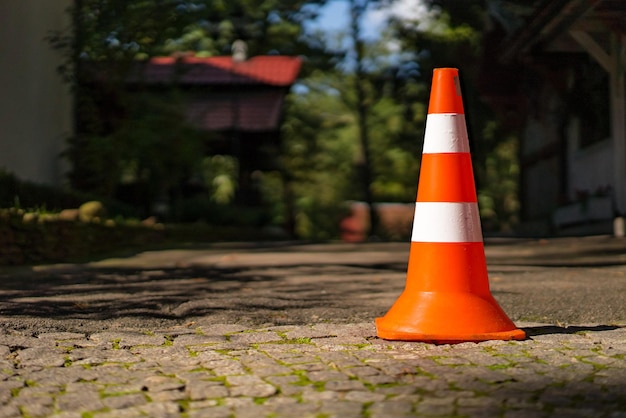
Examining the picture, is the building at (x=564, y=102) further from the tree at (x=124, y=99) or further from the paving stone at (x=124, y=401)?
the paving stone at (x=124, y=401)

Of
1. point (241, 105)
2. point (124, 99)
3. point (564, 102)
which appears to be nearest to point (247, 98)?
point (241, 105)

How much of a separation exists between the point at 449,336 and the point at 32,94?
41.9 ft

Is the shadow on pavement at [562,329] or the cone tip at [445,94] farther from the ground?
the cone tip at [445,94]

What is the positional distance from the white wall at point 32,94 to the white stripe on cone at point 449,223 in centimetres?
992

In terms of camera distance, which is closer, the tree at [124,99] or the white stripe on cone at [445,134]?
the white stripe on cone at [445,134]

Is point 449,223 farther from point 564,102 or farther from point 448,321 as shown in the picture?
point 564,102

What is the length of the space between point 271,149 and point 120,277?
18.8 m

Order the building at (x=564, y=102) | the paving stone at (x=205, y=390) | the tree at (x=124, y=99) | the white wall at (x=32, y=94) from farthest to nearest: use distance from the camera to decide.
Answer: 1. the tree at (x=124, y=99)
2. the white wall at (x=32, y=94)
3. the building at (x=564, y=102)
4. the paving stone at (x=205, y=390)

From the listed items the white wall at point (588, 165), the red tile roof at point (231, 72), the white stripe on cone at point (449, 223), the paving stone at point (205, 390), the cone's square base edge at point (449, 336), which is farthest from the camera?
the red tile roof at point (231, 72)

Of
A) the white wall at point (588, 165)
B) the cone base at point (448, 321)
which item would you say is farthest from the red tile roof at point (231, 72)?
the cone base at point (448, 321)

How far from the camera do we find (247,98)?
27.3 meters

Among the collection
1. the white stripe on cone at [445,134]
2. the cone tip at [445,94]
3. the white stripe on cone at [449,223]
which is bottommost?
the white stripe on cone at [449,223]

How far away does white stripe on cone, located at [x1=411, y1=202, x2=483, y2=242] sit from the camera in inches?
184

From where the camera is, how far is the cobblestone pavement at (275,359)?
3.23 m
